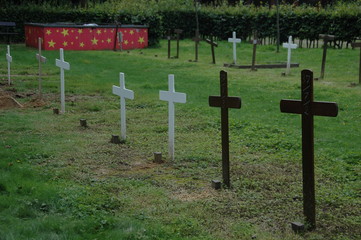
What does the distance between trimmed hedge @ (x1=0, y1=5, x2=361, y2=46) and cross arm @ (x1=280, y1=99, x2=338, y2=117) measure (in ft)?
76.4

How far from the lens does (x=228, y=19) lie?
3494cm

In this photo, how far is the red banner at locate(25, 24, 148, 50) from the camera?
1110 inches

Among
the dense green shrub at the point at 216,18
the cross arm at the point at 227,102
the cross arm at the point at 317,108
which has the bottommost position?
the cross arm at the point at 227,102

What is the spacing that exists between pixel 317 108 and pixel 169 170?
3.08 m

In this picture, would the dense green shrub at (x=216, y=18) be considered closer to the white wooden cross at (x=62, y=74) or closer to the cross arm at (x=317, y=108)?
the white wooden cross at (x=62, y=74)

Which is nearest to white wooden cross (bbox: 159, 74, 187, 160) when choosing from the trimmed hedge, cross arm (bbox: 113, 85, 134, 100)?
cross arm (bbox: 113, 85, 134, 100)

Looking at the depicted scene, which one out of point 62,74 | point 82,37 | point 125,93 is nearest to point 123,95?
point 125,93

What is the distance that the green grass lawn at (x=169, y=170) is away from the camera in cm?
614

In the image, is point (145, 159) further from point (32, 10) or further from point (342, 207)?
point (32, 10)

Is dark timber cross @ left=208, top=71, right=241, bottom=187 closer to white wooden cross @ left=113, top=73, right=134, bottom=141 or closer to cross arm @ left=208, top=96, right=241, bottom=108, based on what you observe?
cross arm @ left=208, top=96, right=241, bottom=108

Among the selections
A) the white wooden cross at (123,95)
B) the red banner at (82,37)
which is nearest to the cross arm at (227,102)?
the white wooden cross at (123,95)

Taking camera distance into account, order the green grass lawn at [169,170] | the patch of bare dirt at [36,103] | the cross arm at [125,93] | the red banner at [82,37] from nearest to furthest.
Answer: the green grass lawn at [169,170] → the cross arm at [125,93] → the patch of bare dirt at [36,103] → the red banner at [82,37]

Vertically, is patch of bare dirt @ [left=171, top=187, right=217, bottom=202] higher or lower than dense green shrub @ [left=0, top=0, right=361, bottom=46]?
lower

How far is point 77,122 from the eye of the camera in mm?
11961
